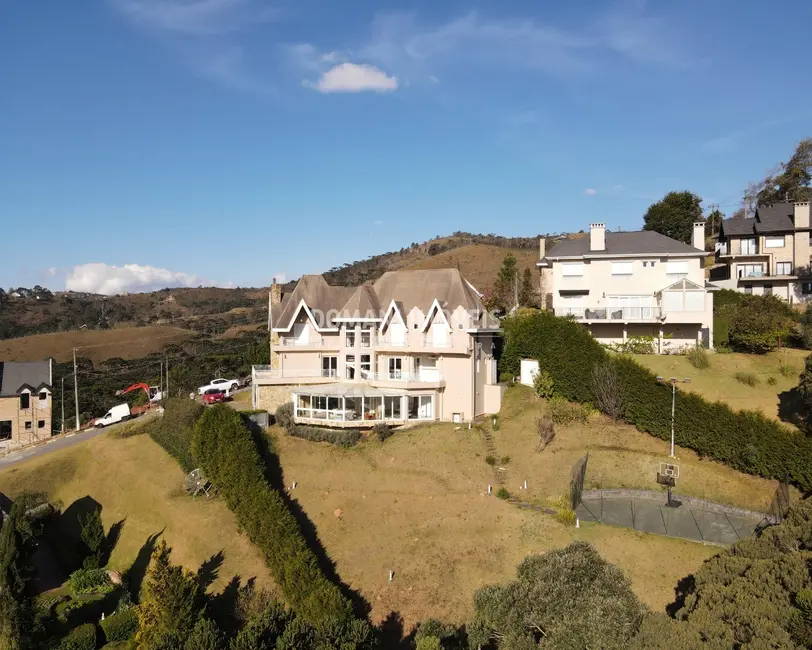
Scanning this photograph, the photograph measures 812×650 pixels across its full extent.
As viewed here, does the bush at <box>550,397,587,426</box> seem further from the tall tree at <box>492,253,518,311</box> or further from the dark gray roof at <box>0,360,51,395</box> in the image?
the dark gray roof at <box>0,360,51,395</box>

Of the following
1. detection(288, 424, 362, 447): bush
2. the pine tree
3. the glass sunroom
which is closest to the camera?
the pine tree

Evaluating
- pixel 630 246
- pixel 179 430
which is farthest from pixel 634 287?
pixel 179 430

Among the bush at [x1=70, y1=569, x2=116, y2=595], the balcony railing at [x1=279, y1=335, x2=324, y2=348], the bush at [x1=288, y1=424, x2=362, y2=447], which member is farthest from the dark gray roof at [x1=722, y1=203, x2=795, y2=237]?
the bush at [x1=70, y1=569, x2=116, y2=595]

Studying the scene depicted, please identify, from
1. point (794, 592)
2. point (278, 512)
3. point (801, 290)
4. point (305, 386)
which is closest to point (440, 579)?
point (278, 512)

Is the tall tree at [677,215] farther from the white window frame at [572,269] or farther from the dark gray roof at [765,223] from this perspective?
the white window frame at [572,269]

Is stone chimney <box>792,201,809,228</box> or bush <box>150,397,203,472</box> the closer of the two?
bush <box>150,397,203,472</box>

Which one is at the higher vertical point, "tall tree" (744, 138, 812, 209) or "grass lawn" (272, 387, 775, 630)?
"tall tree" (744, 138, 812, 209)

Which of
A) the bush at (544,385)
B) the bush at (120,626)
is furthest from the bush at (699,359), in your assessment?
the bush at (120,626)

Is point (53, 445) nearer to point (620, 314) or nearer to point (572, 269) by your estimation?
point (572, 269)
